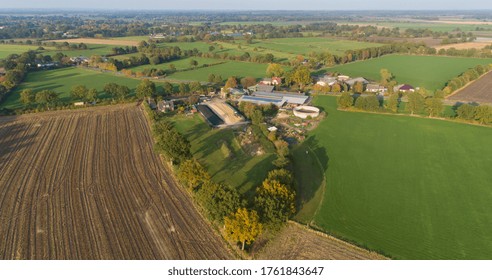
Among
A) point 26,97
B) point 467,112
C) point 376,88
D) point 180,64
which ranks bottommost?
point 376,88

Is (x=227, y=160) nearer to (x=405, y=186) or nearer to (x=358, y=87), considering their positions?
(x=405, y=186)

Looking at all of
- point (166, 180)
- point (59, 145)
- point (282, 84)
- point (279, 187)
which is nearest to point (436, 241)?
point (279, 187)

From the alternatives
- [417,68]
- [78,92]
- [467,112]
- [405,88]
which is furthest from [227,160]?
[417,68]

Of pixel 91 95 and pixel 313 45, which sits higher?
pixel 313 45

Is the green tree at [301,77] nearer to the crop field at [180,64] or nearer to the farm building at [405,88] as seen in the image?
the farm building at [405,88]

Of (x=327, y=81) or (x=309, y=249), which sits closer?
(x=309, y=249)
